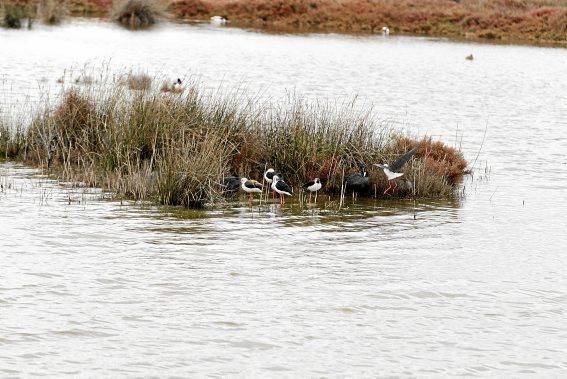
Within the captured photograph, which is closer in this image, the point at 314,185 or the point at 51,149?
the point at 314,185

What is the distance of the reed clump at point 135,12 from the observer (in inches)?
2340

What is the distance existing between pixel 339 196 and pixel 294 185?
2.43 ft

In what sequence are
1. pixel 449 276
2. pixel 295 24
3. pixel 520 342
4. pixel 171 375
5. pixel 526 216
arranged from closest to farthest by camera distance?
pixel 171 375 < pixel 520 342 < pixel 449 276 < pixel 526 216 < pixel 295 24

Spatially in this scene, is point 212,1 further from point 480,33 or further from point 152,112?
point 152,112

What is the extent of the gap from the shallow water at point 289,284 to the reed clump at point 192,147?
1.51 ft

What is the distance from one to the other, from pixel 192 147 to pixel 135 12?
154ft

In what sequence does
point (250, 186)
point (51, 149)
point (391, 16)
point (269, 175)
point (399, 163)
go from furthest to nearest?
point (391, 16)
point (51, 149)
point (399, 163)
point (269, 175)
point (250, 186)

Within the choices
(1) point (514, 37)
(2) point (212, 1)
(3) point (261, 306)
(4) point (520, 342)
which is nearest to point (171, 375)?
(3) point (261, 306)

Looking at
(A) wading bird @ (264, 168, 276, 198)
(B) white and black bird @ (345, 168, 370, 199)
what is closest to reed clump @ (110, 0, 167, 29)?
(B) white and black bird @ (345, 168, 370, 199)

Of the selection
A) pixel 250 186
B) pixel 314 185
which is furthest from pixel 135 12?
pixel 250 186

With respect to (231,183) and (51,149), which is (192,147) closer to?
(231,183)

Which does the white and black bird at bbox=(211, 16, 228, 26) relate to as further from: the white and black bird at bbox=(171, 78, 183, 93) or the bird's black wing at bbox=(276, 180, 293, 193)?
the bird's black wing at bbox=(276, 180, 293, 193)

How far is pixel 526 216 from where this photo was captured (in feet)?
50.9

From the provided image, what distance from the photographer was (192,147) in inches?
586
